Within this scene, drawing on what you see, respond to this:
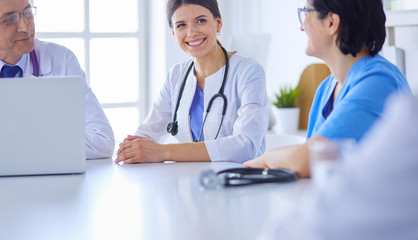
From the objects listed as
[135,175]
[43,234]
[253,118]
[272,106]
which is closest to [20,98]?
[135,175]

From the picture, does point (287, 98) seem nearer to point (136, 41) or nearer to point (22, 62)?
point (136, 41)

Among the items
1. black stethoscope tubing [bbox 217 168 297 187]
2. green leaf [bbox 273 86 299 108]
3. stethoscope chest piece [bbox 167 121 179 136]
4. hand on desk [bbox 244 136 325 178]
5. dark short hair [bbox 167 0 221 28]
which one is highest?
dark short hair [bbox 167 0 221 28]

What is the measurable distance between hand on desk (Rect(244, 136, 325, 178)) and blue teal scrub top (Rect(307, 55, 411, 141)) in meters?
0.06

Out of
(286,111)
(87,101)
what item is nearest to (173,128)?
(87,101)

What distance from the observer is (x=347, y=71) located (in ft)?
5.36

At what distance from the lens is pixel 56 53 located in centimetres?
223

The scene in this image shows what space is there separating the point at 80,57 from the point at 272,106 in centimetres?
154

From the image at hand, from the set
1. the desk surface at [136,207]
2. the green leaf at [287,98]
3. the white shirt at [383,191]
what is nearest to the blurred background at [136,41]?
the green leaf at [287,98]

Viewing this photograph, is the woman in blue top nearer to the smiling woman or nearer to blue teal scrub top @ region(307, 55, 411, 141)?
blue teal scrub top @ region(307, 55, 411, 141)

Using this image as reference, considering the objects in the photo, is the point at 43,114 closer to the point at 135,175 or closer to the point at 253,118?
the point at 135,175

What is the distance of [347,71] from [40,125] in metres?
0.90

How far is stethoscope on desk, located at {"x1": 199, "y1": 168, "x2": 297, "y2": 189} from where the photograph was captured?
4.23 ft

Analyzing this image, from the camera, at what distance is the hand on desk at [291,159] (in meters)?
1.37

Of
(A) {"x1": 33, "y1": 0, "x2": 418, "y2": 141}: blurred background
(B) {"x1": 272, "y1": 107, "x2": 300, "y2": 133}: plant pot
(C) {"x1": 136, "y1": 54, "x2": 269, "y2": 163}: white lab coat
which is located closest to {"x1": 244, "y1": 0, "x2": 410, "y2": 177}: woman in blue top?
(C) {"x1": 136, "y1": 54, "x2": 269, "y2": 163}: white lab coat
